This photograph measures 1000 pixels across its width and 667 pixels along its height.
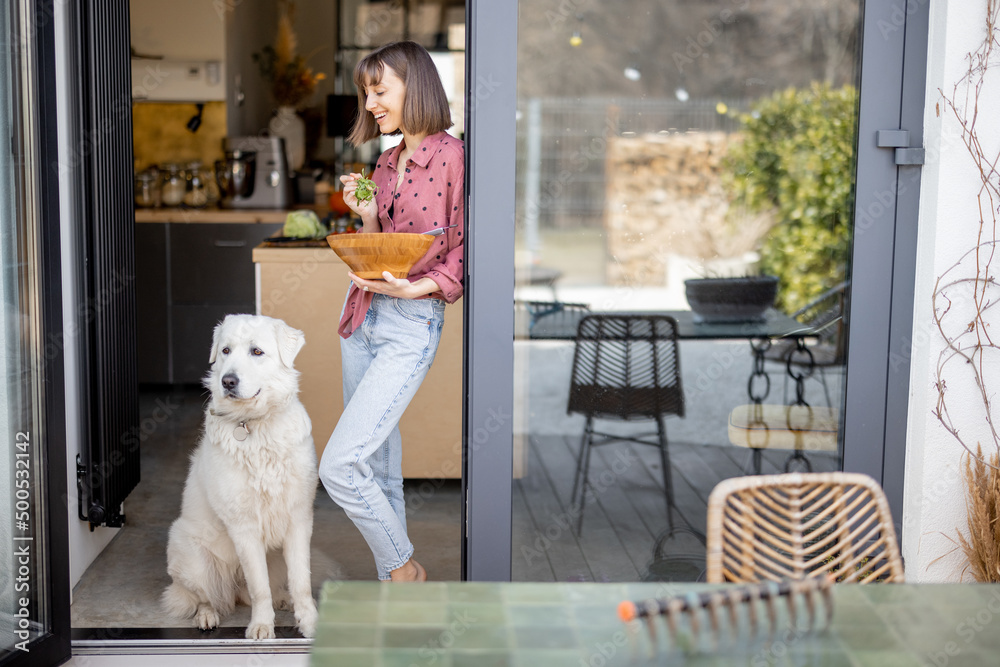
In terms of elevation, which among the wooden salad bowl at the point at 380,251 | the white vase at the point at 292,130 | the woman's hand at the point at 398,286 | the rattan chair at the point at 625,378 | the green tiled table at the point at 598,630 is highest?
the white vase at the point at 292,130

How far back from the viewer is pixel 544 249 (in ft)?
8.37

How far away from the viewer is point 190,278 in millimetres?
5281

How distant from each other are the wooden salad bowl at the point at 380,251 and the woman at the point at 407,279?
0.19 ft

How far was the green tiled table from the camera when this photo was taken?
120 centimetres

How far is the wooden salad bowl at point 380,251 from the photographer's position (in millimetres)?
2252

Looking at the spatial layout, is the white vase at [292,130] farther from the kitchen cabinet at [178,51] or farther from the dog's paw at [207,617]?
the dog's paw at [207,617]

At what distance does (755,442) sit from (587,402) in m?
0.52

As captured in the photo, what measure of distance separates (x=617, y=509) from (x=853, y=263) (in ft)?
3.09

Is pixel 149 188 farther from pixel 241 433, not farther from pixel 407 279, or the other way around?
pixel 407 279

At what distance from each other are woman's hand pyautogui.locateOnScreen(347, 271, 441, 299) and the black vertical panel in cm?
117

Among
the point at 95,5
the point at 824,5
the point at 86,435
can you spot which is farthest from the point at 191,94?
the point at 824,5

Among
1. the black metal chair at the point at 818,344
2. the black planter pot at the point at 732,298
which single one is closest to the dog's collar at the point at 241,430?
the black planter pot at the point at 732,298

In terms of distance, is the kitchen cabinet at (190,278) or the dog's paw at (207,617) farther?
the kitchen cabinet at (190,278)

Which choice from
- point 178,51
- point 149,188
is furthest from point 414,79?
point 178,51
